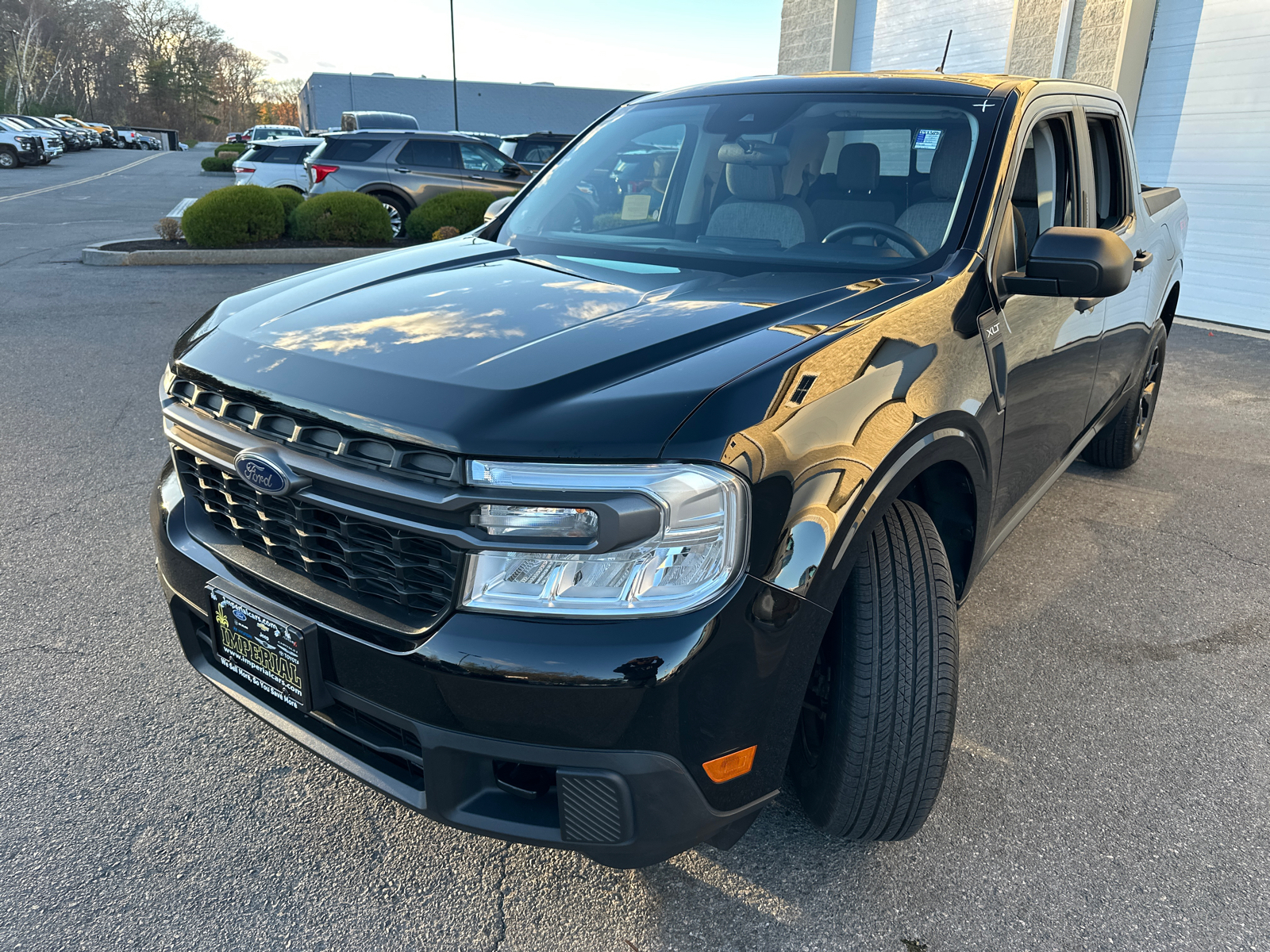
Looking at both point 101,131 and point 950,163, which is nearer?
point 950,163

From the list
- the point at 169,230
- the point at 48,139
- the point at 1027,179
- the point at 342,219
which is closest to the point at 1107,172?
the point at 1027,179

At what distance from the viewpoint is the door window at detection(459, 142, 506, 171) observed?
14188mm

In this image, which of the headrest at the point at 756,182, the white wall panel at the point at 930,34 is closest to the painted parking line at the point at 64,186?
the white wall panel at the point at 930,34

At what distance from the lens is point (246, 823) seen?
2.25 m

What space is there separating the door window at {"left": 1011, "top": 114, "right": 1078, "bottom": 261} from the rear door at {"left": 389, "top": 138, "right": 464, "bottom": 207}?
39.3 feet

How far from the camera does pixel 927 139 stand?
2717mm

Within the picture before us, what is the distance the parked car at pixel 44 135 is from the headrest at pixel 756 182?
136 ft

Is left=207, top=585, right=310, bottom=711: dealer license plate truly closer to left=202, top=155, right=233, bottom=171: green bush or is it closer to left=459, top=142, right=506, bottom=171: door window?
left=459, top=142, right=506, bottom=171: door window

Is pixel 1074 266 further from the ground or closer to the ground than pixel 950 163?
closer to the ground

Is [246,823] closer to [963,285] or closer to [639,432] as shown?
[639,432]

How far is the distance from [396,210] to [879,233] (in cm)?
1280

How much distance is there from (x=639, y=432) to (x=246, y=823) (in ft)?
4.91

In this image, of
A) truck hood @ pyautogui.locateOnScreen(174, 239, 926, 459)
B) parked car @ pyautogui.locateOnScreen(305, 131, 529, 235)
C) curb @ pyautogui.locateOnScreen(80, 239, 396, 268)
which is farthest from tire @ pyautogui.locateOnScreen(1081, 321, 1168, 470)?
parked car @ pyautogui.locateOnScreen(305, 131, 529, 235)

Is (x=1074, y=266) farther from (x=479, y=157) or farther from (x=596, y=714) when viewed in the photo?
(x=479, y=157)
